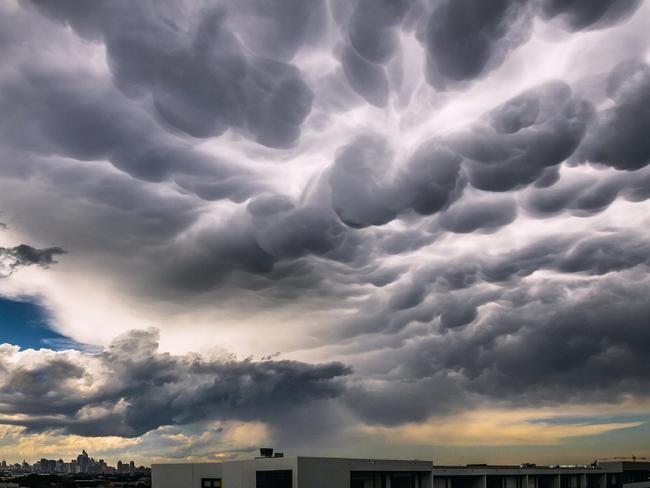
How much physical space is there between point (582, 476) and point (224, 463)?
7111cm

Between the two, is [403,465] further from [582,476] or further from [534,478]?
→ [582,476]

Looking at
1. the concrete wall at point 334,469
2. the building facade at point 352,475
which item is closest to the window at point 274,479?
the building facade at point 352,475

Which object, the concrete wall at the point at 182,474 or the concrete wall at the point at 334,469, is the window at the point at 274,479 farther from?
the concrete wall at the point at 182,474

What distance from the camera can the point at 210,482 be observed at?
8644 centimetres

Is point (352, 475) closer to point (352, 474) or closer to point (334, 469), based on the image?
point (352, 474)

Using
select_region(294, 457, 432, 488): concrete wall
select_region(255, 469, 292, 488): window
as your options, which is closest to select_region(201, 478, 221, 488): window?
select_region(255, 469, 292, 488): window

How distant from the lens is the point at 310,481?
70562 mm

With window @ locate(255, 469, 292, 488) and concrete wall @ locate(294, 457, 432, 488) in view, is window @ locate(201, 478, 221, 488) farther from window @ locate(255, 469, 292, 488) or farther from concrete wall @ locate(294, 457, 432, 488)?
concrete wall @ locate(294, 457, 432, 488)

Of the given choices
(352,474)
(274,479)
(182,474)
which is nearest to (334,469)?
(352,474)

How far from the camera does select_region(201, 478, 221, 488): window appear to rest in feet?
279

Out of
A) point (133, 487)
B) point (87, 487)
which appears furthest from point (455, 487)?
point (87, 487)

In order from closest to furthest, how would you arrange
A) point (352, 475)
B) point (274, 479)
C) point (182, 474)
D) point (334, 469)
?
point (334, 469) < point (274, 479) < point (352, 475) < point (182, 474)

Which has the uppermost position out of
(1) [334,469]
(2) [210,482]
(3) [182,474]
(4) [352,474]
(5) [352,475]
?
(1) [334,469]

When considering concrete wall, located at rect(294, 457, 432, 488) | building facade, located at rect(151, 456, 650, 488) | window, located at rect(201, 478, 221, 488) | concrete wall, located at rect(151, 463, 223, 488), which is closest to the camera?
concrete wall, located at rect(294, 457, 432, 488)
